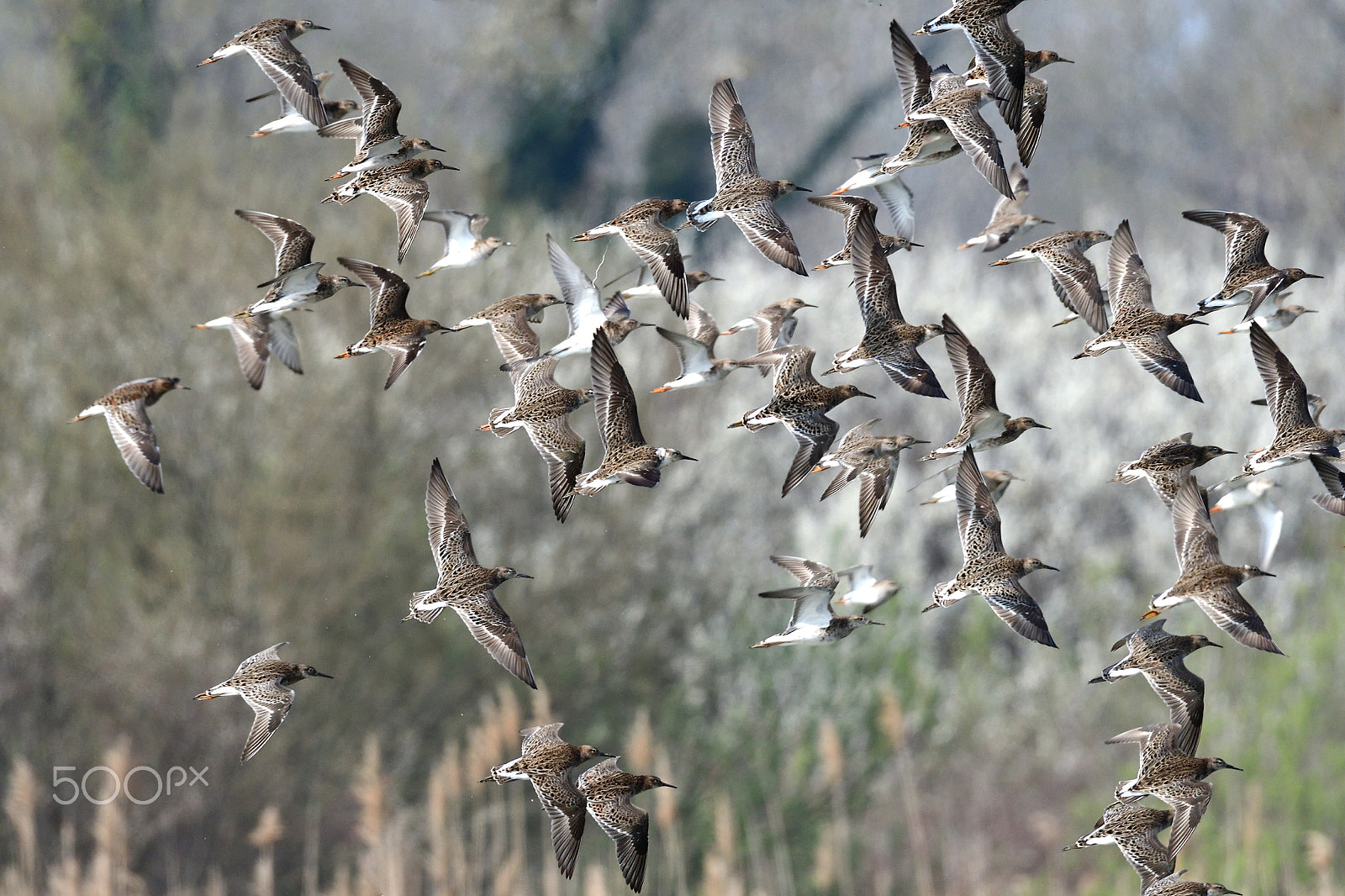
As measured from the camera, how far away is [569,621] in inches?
373

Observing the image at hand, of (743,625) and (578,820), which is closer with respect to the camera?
(578,820)

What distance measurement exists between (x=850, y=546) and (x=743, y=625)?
3.75 feet

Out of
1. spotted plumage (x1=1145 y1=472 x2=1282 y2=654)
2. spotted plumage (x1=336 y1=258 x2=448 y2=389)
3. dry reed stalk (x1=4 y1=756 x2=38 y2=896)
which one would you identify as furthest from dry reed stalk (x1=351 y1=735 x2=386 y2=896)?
spotted plumage (x1=1145 y1=472 x2=1282 y2=654)

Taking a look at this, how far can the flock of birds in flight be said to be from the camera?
3.46 meters

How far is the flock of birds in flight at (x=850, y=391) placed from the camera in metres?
3.46

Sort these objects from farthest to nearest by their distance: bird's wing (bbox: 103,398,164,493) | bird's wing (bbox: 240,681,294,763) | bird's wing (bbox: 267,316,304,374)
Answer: bird's wing (bbox: 267,316,304,374) → bird's wing (bbox: 103,398,164,493) → bird's wing (bbox: 240,681,294,763)

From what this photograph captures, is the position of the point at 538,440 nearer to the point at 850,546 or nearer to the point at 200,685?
the point at 200,685

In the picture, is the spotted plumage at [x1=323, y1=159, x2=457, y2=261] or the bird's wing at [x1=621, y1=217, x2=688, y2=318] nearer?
the bird's wing at [x1=621, y1=217, x2=688, y2=318]

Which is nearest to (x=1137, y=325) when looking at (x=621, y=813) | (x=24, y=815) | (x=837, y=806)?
(x=621, y=813)

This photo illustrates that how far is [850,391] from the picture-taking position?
4016 millimetres

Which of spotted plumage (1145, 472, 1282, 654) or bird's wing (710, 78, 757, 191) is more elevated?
bird's wing (710, 78, 757, 191)

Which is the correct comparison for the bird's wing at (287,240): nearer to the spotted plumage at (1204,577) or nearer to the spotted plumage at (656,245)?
the spotted plumage at (656,245)

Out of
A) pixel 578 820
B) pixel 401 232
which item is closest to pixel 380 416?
pixel 401 232

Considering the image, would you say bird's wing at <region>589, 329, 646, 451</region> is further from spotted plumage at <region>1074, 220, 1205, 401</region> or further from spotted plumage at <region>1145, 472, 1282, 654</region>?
spotted plumage at <region>1145, 472, 1282, 654</region>
